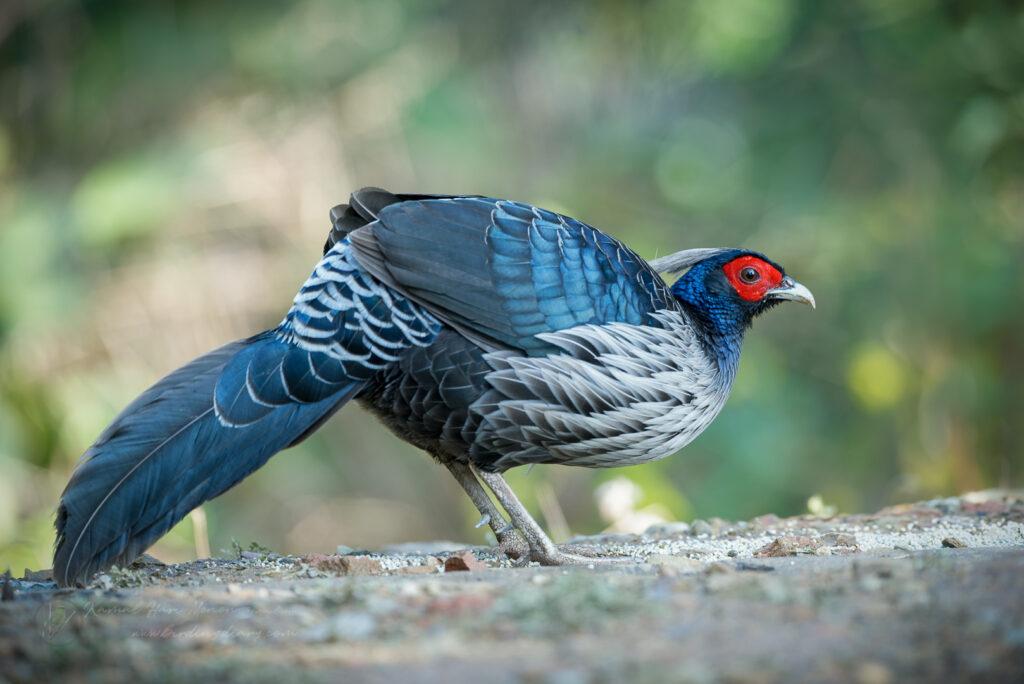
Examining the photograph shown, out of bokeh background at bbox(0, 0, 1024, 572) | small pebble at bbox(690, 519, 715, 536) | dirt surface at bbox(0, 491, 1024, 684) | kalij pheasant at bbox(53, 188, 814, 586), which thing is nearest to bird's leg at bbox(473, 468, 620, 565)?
kalij pheasant at bbox(53, 188, 814, 586)

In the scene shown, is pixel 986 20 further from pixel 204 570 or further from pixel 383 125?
pixel 204 570

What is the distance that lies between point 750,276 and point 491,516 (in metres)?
1.70

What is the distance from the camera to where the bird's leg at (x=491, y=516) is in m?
4.33

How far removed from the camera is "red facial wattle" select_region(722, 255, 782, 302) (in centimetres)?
477

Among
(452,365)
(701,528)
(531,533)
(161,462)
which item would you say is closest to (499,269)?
(452,365)

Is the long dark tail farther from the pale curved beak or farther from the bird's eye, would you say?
the pale curved beak

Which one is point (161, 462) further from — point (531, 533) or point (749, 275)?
point (749, 275)

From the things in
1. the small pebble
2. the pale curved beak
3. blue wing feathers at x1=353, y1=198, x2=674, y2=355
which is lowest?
the small pebble

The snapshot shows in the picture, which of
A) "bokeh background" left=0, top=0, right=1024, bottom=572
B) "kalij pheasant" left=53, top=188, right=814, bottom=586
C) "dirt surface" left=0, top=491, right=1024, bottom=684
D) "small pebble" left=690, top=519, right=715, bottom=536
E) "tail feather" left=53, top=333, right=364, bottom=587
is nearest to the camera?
"dirt surface" left=0, top=491, right=1024, bottom=684

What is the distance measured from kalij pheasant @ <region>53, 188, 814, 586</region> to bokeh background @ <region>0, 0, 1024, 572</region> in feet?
13.1

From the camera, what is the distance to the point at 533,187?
33.6 ft

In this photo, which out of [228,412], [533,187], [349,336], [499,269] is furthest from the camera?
[533,187]

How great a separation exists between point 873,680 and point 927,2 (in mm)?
9182

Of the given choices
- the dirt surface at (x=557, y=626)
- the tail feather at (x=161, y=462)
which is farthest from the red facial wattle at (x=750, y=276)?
the tail feather at (x=161, y=462)
